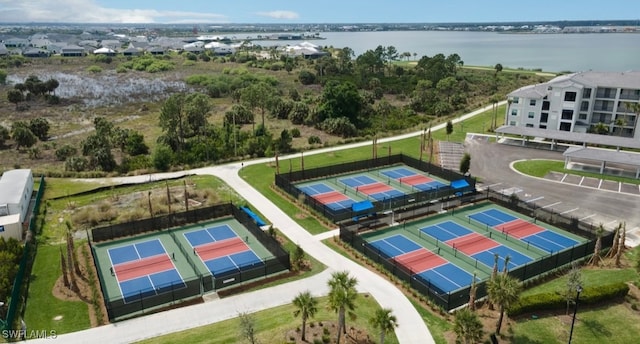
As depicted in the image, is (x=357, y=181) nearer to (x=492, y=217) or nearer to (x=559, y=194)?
(x=492, y=217)

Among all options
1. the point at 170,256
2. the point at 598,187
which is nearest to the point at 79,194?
the point at 170,256

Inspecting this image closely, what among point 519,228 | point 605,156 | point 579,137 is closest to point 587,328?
point 519,228

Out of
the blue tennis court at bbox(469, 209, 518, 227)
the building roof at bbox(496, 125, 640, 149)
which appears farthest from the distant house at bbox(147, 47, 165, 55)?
the blue tennis court at bbox(469, 209, 518, 227)

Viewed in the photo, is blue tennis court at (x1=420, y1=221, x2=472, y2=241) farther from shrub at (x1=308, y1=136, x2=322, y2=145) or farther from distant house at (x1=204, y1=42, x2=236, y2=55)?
distant house at (x1=204, y1=42, x2=236, y2=55)

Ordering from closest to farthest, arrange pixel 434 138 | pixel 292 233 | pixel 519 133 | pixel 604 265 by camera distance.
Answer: pixel 604 265 < pixel 292 233 < pixel 519 133 < pixel 434 138

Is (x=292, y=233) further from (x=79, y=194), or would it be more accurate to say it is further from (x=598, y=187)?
(x=598, y=187)

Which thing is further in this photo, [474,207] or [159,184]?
[159,184]

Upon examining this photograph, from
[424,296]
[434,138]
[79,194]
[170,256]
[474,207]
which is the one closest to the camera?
[424,296]
